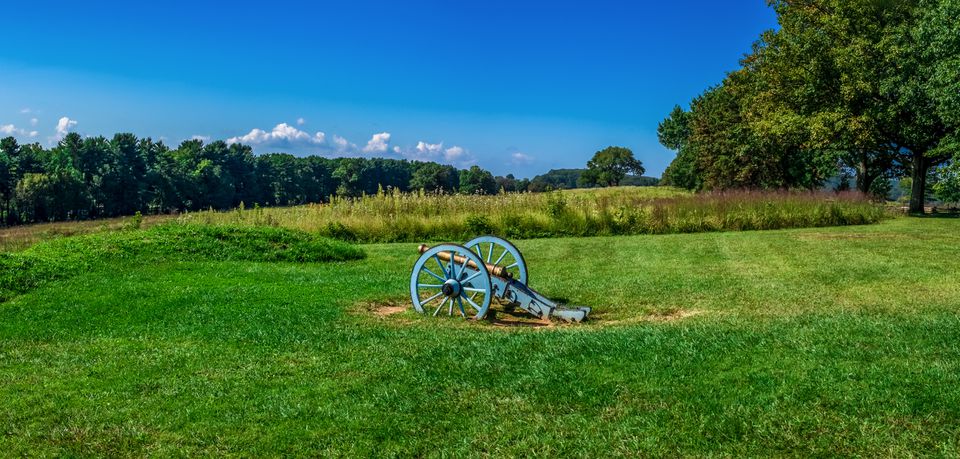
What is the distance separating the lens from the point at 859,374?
15.8ft

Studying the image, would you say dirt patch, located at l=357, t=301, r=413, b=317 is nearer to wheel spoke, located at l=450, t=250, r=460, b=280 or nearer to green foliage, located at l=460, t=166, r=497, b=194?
wheel spoke, located at l=450, t=250, r=460, b=280

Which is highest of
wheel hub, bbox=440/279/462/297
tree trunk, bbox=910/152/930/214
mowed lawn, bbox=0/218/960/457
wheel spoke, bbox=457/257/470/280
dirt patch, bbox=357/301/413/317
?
tree trunk, bbox=910/152/930/214

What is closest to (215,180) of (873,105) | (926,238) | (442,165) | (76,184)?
(76,184)

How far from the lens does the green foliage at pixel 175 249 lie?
10836mm

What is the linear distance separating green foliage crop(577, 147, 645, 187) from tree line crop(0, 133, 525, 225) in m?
15.6

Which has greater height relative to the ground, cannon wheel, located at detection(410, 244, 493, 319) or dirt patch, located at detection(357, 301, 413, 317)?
cannon wheel, located at detection(410, 244, 493, 319)

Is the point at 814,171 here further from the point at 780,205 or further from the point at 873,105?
the point at 780,205

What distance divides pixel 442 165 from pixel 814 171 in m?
82.6

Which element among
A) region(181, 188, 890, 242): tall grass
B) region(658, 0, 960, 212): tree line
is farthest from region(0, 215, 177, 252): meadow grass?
region(658, 0, 960, 212): tree line

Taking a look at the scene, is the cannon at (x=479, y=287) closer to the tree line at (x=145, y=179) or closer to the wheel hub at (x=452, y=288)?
the wheel hub at (x=452, y=288)

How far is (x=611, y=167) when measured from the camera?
96562 millimetres

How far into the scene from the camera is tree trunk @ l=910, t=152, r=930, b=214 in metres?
25.8

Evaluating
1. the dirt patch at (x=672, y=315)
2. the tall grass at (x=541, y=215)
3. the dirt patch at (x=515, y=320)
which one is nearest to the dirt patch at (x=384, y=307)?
the dirt patch at (x=515, y=320)

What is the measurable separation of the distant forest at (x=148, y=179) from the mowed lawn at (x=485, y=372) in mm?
13191
